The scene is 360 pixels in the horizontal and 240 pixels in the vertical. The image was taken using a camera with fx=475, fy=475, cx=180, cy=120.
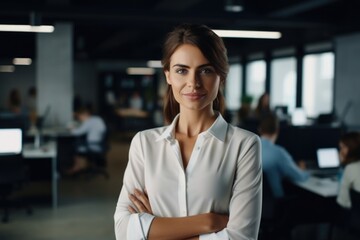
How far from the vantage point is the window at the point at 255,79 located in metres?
15.2

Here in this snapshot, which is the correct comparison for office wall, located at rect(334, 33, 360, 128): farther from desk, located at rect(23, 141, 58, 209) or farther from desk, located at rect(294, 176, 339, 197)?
desk, located at rect(23, 141, 58, 209)

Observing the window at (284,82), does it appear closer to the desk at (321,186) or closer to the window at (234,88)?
the window at (234,88)

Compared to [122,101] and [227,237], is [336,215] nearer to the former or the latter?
[227,237]

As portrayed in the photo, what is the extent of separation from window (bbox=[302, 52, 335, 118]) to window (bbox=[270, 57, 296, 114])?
538mm

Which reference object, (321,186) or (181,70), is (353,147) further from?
(181,70)

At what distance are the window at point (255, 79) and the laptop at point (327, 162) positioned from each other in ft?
31.0

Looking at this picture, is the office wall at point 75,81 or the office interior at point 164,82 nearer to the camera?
the office interior at point 164,82

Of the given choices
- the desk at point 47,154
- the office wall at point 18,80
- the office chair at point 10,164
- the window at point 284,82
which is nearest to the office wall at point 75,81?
the office wall at point 18,80

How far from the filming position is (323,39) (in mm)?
Result: 11414

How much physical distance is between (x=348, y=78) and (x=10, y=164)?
7504mm

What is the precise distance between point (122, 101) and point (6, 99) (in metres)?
5.22

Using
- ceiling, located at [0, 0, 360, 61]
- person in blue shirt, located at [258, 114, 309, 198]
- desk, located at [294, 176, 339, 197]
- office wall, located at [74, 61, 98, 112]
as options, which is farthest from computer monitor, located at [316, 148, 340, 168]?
office wall, located at [74, 61, 98, 112]

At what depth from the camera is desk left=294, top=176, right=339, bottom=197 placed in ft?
14.2

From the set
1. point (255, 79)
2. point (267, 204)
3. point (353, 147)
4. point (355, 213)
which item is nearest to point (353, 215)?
point (355, 213)
